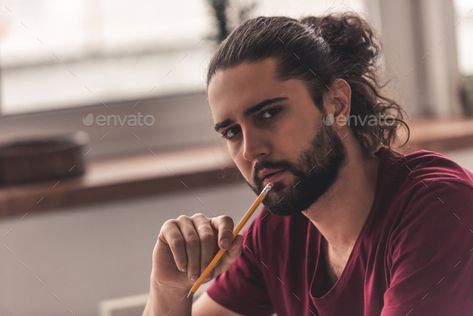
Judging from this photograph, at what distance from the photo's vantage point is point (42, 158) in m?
1.15

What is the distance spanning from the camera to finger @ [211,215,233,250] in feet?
2.08

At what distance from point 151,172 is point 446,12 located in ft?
1.29

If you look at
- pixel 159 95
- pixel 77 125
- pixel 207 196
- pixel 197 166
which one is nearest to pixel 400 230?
pixel 207 196

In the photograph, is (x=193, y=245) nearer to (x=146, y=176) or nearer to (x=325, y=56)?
(x=325, y=56)

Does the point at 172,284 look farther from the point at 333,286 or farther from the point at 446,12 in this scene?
the point at 446,12

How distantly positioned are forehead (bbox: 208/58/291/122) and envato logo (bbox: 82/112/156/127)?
0.34 meters

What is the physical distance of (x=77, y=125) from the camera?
112cm

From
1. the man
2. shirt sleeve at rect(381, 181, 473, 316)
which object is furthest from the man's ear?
shirt sleeve at rect(381, 181, 473, 316)

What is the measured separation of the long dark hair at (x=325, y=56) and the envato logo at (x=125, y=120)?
0.32m

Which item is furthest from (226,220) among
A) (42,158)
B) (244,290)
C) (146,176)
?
(42,158)

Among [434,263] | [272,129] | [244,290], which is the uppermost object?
[272,129]

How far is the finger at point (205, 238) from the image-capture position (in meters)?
0.65

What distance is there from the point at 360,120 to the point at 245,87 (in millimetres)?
101

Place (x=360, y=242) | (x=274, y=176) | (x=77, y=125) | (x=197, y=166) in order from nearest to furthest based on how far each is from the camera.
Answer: (x=274, y=176) → (x=360, y=242) → (x=197, y=166) → (x=77, y=125)
